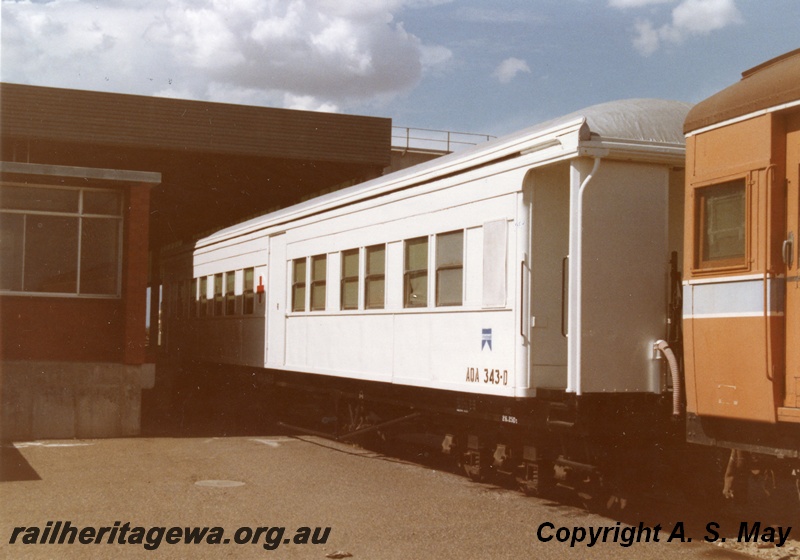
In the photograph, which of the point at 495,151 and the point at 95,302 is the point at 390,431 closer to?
the point at 495,151

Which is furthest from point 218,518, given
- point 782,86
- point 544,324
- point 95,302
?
point 95,302

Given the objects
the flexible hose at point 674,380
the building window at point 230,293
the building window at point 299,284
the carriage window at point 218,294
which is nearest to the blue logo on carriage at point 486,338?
the flexible hose at point 674,380

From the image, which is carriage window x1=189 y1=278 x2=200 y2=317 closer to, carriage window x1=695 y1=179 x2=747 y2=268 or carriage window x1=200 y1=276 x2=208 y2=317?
carriage window x1=200 y1=276 x2=208 y2=317

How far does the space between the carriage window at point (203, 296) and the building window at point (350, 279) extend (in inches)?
311

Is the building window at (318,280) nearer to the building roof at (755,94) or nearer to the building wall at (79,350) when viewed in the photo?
the building wall at (79,350)

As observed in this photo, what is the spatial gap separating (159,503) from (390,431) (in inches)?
177

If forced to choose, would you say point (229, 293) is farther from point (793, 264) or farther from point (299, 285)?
point (793, 264)

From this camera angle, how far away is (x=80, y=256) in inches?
680

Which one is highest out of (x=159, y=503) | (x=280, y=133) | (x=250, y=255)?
(x=280, y=133)

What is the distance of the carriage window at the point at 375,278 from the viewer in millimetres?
12492

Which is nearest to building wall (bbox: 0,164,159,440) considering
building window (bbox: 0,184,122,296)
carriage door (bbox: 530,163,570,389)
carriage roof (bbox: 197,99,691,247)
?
building window (bbox: 0,184,122,296)

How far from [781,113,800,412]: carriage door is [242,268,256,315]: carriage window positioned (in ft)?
38.2

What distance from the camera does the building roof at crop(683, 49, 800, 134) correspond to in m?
7.21
